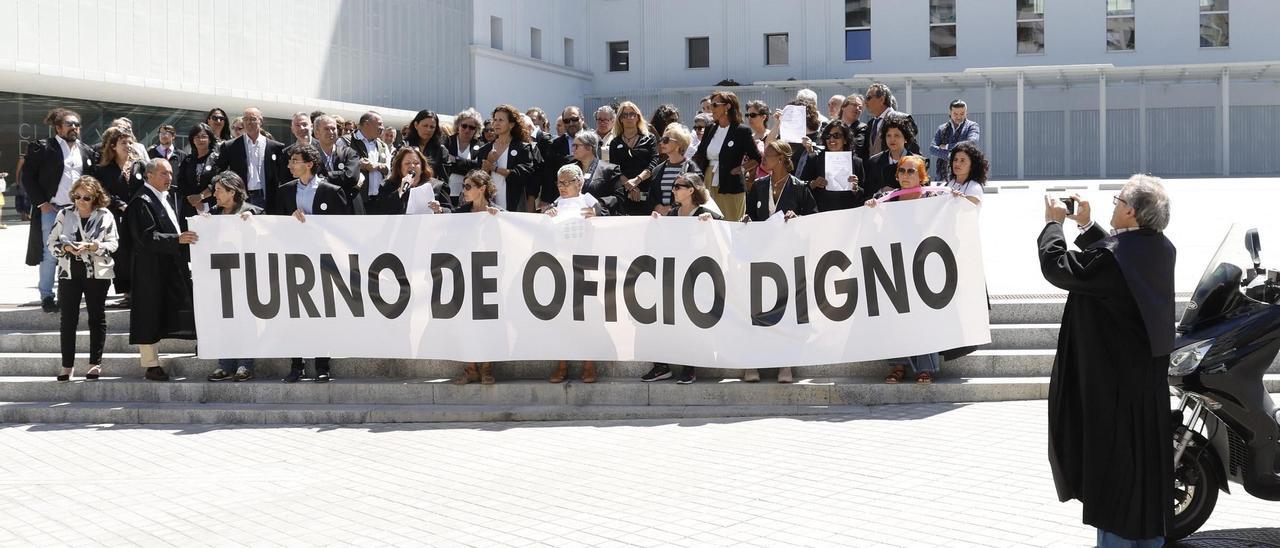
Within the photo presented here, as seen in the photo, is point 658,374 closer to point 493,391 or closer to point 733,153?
point 493,391

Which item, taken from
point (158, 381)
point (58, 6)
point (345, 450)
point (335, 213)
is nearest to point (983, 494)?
point (345, 450)

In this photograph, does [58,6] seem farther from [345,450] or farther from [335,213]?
[345,450]

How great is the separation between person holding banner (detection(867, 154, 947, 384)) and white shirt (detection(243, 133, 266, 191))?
6109 millimetres

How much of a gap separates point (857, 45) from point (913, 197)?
1688 inches

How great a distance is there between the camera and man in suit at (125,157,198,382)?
10.6 metres

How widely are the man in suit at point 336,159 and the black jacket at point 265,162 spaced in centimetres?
41

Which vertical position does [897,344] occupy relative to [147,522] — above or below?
above

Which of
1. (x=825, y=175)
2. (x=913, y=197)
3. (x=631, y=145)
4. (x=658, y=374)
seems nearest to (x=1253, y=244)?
(x=913, y=197)

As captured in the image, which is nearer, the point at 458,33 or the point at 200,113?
the point at 200,113

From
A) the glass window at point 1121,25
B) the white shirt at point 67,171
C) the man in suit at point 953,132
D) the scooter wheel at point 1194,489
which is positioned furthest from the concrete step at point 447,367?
the glass window at point 1121,25

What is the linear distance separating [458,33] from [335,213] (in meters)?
35.3

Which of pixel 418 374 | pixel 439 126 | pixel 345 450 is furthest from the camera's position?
pixel 439 126

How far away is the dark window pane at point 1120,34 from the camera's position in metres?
48.1

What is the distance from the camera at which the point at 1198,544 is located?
5762 mm
